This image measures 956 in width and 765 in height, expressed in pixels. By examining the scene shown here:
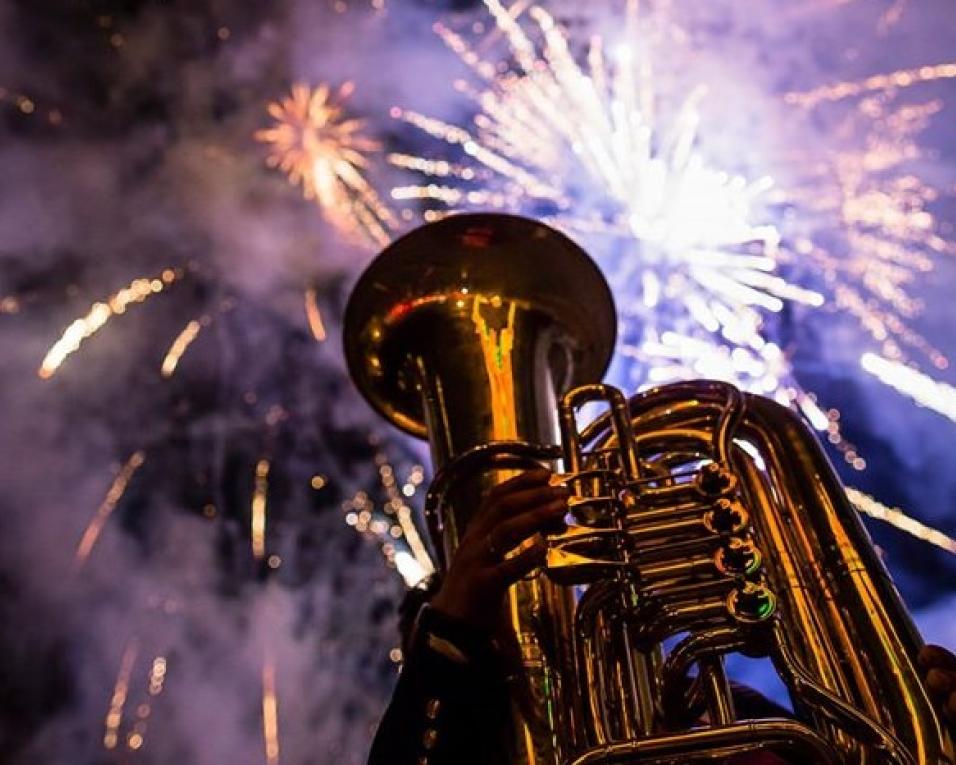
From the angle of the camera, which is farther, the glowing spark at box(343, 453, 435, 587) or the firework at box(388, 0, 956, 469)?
the glowing spark at box(343, 453, 435, 587)

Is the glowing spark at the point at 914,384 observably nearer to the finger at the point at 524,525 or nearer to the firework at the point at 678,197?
the firework at the point at 678,197

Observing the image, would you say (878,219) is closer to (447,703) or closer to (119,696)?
(447,703)

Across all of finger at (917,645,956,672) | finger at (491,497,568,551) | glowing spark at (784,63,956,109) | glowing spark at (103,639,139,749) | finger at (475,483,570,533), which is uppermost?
glowing spark at (784,63,956,109)

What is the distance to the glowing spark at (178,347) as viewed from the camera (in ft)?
22.3

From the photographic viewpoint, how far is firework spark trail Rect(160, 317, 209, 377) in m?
6.81

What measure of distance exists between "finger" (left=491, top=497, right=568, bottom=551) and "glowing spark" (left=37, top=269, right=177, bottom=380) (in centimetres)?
532

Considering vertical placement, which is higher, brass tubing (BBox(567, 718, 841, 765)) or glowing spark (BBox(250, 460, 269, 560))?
glowing spark (BBox(250, 460, 269, 560))

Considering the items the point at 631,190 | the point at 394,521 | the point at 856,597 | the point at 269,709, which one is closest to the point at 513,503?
the point at 856,597

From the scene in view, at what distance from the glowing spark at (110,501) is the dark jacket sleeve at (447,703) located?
522 cm

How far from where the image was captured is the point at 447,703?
6.12ft

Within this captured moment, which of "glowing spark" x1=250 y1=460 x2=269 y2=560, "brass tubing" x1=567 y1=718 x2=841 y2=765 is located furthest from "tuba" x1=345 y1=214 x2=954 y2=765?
"glowing spark" x1=250 y1=460 x2=269 y2=560

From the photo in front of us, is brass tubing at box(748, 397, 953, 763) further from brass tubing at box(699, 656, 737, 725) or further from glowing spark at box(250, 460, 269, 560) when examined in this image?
glowing spark at box(250, 460, 269, 560)

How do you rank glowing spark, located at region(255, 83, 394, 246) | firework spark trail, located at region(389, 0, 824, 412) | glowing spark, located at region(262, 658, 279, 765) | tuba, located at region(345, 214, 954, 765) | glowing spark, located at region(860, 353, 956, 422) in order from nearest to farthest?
tuba, located at region(345, 214, 954, 765) < glowing spark, located at region(860, 353, 956, 422) < firework spark trail, located at region(389, 0, 824, 412) < glowing spark, located at region(255, 83, 394, 246) < glowing spark, located at region(262, 658, 279, 765)

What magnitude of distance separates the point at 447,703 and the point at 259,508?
5.36 m
